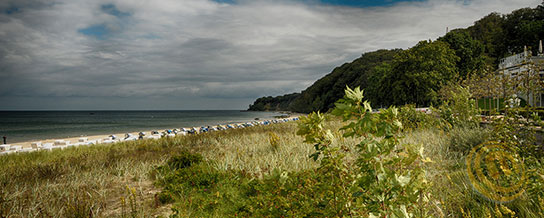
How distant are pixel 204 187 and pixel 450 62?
2979 cm

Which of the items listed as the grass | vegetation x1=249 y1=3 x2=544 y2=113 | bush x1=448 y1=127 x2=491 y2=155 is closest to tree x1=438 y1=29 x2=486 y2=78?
vegetation x1=249 y1=3 x2=544 y2=113

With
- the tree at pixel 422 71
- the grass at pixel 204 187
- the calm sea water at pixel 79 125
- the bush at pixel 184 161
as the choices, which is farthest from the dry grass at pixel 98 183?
the calm sea water at pixel 79 125

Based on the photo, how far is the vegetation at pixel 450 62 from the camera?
79.6 ft

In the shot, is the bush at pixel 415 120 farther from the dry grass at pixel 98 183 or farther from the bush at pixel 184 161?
the bush at pixel 184 161

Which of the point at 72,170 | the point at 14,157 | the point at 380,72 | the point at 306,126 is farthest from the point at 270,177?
the point at 380,72

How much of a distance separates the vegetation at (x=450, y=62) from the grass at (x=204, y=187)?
7.23ft

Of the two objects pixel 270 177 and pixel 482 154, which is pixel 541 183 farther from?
pixel 270 177

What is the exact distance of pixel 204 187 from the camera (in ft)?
14.0

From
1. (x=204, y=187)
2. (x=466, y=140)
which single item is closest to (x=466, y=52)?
(x=466, y=140)

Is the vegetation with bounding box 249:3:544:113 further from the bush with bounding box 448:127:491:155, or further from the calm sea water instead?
the calm sea water

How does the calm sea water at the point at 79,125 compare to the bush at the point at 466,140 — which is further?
the calm sea water at the point at 79,125

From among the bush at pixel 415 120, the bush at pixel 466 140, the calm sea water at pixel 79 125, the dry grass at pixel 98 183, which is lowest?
the calm sea water at pixel 79 125

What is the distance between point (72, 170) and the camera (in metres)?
5.31

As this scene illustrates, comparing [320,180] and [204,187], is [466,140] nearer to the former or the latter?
[320,180]
